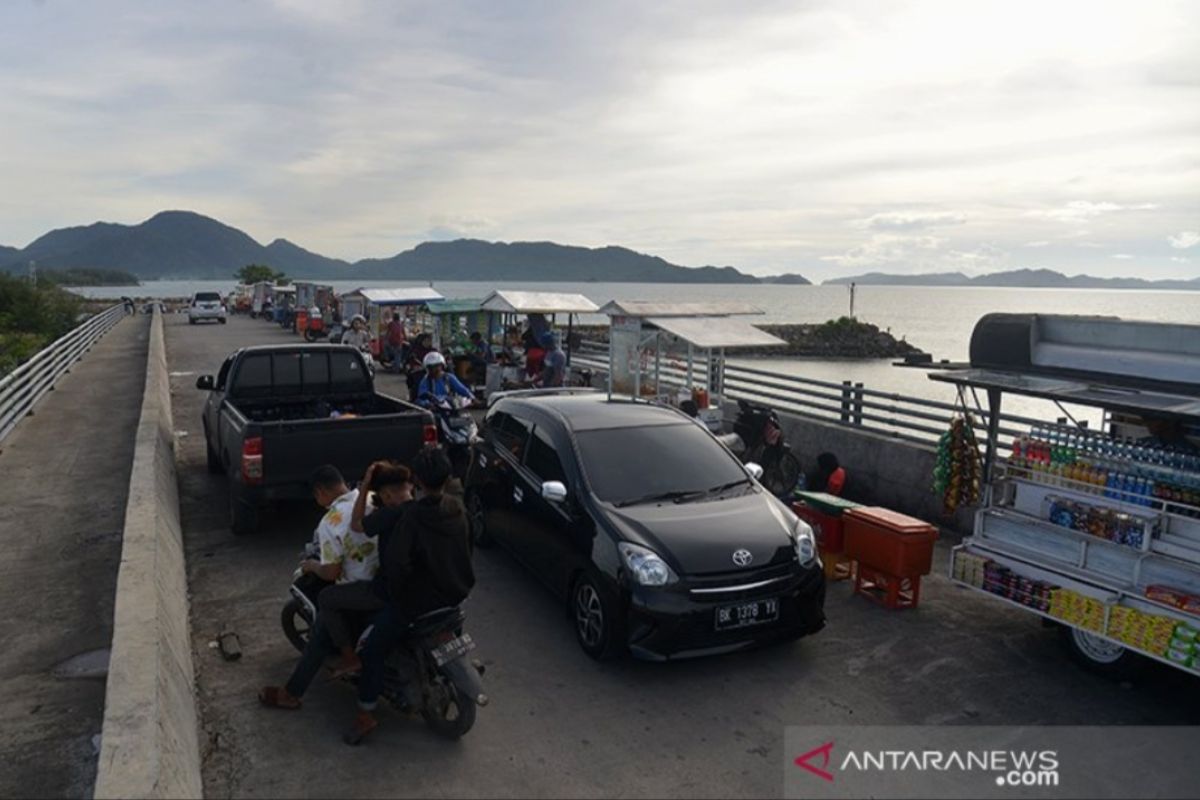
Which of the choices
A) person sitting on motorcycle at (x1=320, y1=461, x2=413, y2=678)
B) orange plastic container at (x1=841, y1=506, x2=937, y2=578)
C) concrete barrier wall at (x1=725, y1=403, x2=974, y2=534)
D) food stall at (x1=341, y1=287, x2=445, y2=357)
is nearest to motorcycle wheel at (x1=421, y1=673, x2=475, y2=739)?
person sitting on motorcycle at (x1=320, y1=461, x2=413, y2=678)

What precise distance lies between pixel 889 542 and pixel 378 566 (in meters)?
4.06

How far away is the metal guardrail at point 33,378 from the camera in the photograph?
13406 mm

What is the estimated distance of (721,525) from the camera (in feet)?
19.6

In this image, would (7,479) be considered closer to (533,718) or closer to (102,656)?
(102,656)

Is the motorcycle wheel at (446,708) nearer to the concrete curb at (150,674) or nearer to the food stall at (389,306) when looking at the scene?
the concrete curb at (150,674)

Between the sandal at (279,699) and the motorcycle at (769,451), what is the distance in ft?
21.4

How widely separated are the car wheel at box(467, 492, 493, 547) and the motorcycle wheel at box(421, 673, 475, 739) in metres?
3.38

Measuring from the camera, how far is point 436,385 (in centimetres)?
1045

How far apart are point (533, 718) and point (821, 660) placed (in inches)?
83.7

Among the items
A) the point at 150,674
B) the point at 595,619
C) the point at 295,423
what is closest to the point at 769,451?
the point at 595,619

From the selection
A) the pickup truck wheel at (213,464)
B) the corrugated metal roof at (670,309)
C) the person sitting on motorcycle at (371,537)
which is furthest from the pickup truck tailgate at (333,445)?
the corrugated metal roof at (670,309)

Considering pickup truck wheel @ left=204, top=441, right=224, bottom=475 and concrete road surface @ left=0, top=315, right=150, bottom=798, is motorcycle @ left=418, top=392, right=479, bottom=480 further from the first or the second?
concrete road surface @ left=0, top=315, right=150, bottom=798

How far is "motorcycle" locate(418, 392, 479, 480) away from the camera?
10195mm

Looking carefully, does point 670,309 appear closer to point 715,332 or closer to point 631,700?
point 715,332
